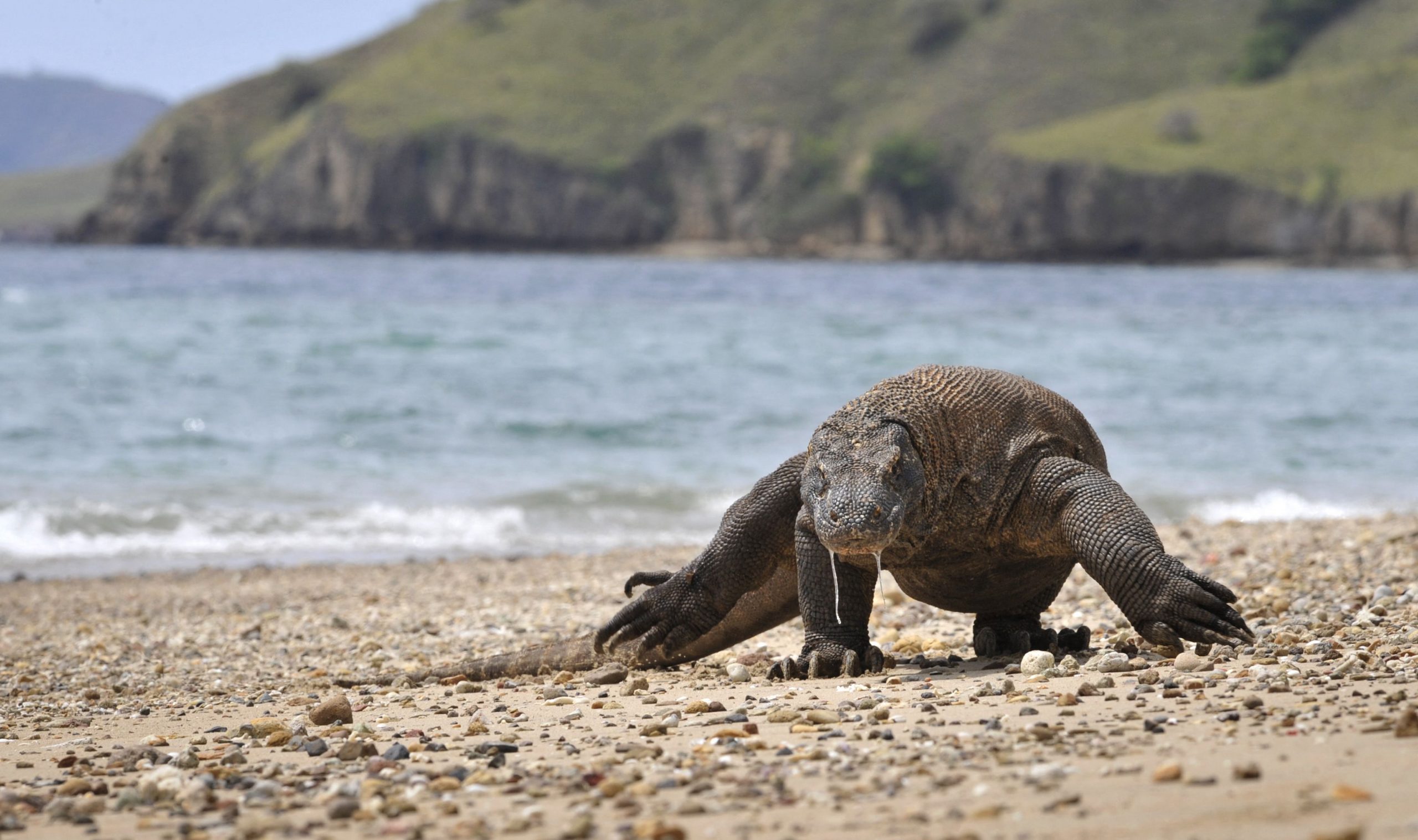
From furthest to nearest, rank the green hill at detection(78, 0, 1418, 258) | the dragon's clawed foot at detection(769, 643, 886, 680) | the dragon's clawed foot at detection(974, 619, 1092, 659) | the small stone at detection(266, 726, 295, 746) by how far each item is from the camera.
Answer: the green hill at detection(78, 0, 1418, 258) → the dragon's clawed foot at detection(974, 619, 1092, 659) → the dragon's clawed foot at detection(769, 643, 886, 680) → the small stone at detection(266, 726, 295, 746)

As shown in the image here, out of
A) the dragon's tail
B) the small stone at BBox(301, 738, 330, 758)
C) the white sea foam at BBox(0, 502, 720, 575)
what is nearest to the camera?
the small stone at BBox(301, 738, 330, 758)

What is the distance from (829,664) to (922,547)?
58cm

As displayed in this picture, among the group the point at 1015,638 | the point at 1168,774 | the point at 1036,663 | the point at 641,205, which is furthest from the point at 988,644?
the point at 641,205

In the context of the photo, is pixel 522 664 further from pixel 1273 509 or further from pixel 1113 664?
pixel 1273 509

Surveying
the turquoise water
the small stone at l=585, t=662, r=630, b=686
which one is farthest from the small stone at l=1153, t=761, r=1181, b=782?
the turquoise water

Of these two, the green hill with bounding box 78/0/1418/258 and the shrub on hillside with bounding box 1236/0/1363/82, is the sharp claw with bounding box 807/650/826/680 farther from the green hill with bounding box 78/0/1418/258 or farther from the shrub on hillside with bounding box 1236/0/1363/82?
the shrub on hillside with bounding box 1236/0/1363/82

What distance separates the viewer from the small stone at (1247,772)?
3633mm

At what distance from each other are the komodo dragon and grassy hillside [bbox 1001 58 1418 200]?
93058 mm

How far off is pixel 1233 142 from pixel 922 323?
72902mm

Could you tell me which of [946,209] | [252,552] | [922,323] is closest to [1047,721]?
[252,552]

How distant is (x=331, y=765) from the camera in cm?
449

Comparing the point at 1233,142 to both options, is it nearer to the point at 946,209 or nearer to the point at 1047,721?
the point at 946,209

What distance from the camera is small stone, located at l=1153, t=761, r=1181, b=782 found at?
12.1ft

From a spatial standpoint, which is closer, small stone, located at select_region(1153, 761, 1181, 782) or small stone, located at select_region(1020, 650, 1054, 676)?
small stone, located at select_region(1153, 761, 1181, 782)
